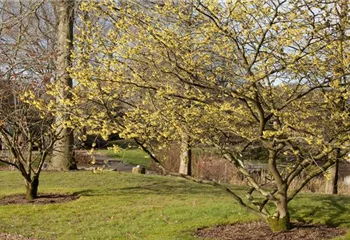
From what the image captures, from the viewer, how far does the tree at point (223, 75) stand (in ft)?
16.6

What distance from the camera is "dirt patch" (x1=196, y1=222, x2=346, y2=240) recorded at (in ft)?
20.5

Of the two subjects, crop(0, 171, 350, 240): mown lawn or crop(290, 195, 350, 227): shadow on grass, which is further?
crop(290, 195, 350, 227): shadow on grass

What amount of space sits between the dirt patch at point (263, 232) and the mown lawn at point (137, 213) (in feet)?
0.96

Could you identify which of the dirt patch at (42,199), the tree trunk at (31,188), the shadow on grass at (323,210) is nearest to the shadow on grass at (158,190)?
the dirt patch at (42,199)

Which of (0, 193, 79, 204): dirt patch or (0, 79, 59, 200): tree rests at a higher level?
(0, 79, 59, 200): tree

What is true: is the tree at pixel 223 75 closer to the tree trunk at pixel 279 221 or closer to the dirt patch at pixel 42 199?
the tree trunk at pixel 279 221

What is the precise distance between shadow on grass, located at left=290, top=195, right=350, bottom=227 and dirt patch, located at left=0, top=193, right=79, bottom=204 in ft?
15.6

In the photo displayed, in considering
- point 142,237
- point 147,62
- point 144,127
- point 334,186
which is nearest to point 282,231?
point 142,237

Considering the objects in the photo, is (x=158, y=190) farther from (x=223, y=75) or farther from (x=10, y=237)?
(x=223, y=75)

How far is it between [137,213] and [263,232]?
2.64 metres

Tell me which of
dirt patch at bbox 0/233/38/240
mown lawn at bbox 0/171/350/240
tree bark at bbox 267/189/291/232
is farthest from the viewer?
mown lawn at bbox 0/171/350/240

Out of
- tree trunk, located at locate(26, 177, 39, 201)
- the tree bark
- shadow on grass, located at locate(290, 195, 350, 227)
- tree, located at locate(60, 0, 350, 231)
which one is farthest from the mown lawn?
tree, located at locate(60, 0, 350, 231)

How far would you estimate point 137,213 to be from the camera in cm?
845

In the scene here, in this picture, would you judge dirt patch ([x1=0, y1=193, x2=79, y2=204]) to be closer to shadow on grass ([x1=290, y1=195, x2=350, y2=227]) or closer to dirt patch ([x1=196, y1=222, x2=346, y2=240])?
dirt patch ([x1=196, y1=222, x2=346, y2=240])
